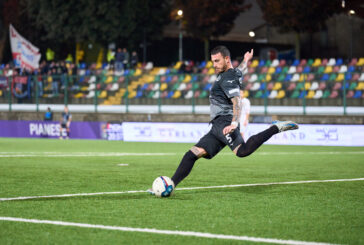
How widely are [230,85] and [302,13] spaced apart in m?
36.8

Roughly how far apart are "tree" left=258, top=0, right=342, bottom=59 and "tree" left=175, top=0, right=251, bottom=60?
4907mm

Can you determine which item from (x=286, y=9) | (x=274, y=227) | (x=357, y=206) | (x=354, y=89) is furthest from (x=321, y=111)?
(x=274, y=227)

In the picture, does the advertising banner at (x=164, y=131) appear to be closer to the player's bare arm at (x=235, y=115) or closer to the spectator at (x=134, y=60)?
the spectator at (x=134, y=60)

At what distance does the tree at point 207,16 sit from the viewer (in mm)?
49688

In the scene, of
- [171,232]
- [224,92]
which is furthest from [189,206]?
[171,232]

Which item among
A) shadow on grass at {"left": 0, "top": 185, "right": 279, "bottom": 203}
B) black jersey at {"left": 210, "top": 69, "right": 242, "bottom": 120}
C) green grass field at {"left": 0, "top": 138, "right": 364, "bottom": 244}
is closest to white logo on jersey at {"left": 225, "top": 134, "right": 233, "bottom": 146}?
black jersey at {"left": 210, "top": 69, "right": 242, "bottom": 120}

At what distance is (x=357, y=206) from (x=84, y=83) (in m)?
27.5

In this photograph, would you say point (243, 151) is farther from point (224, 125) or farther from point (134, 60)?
point (134, 60)

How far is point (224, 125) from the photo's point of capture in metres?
9.67

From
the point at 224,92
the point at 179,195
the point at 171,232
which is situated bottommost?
the point at 179,195

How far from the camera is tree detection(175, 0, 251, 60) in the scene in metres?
49.7

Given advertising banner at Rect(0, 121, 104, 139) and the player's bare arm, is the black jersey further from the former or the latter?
advertising banner at Rect(0, 121, 104, 139)

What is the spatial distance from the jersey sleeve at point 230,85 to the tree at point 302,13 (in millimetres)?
36070

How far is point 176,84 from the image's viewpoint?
110 feet
